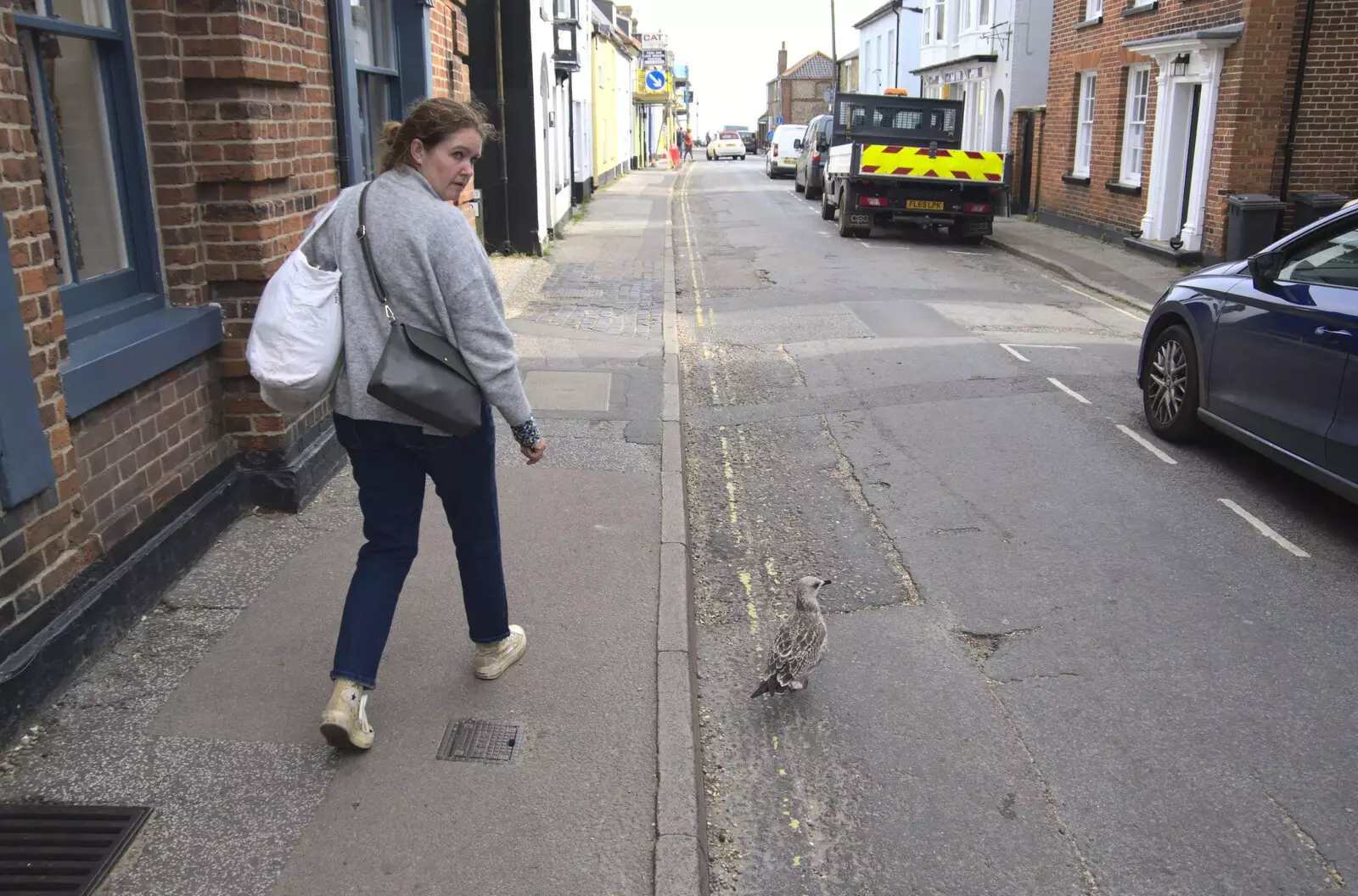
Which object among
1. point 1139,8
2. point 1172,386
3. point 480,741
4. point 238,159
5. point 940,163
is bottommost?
point 480,741

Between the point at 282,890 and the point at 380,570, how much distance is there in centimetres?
101

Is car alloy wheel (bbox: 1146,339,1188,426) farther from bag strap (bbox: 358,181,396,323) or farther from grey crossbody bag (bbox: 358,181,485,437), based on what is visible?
bag strap (bbox: 358,181,396,323)

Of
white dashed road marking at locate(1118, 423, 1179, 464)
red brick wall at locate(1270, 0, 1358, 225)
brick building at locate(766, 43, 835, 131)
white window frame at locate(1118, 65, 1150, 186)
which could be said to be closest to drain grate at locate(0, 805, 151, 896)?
white dashed road marking at locate(1118, 423, 1179, 464)

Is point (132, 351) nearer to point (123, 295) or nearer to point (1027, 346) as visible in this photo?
point (123, 295)

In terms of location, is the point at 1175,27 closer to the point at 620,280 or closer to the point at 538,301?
the point at 620,280

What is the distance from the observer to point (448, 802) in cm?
333

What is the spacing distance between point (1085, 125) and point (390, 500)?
2082cm

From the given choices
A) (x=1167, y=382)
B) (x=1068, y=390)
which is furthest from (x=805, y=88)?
(x=1167, y=382)

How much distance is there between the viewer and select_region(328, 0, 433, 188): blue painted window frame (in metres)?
6.33

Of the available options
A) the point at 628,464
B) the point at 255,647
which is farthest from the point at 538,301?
the point at 255,647

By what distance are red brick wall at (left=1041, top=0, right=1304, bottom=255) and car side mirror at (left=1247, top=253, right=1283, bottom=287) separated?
33.3ft

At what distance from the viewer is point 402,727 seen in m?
3.75

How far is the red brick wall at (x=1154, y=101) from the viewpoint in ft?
48.7

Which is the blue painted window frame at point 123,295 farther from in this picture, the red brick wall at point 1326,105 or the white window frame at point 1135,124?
the white window frame at point 1135,124
